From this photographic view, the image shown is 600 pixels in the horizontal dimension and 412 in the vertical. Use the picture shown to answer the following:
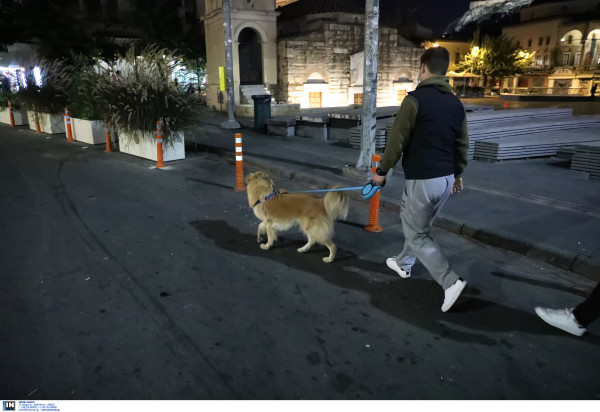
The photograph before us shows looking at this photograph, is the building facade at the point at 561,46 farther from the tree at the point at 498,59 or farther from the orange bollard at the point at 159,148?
the orange bollard at the point at 159,148

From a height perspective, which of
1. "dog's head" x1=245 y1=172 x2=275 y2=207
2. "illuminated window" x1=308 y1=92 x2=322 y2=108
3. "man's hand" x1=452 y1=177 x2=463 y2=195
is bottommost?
"dog's head" x1=245 y1=172 x2=275 y2=207

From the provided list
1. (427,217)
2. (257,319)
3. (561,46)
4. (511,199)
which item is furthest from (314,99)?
(561,46)

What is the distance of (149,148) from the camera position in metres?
10.8

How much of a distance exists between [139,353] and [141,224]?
326cm

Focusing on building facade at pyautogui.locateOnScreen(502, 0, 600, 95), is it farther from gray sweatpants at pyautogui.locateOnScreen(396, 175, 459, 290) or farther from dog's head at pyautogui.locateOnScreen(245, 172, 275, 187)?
gray sweatpants at pyautogui.locateOnScreen(396, 175, 459, 290)

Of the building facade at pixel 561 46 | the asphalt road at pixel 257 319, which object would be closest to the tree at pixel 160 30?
the asphalt road at pixel 257 319

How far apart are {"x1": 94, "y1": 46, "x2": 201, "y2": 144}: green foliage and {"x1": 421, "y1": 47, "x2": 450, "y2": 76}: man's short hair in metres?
8.10

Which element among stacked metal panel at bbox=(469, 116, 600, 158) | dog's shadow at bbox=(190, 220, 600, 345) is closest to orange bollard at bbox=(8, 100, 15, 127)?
dog's shadow at bbox=(190, 220, 600, 345)

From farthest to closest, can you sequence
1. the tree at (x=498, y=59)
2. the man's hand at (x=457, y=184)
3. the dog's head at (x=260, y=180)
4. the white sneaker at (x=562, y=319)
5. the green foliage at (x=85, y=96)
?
the tree at (x=498, y=59) → the green foliage at (x=85, y=96) → the dog's head at (x=260, y=180) → the man's hand at (x=457, y=184) → the white sneaker at (x=562, y=319)

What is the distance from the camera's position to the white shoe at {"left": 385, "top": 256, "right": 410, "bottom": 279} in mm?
4449

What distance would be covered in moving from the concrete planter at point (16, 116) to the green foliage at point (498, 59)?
41502 mm

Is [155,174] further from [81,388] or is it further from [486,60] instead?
[486,60]

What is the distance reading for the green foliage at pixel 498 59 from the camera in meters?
42.1

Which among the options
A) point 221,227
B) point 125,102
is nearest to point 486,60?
point 125,102
